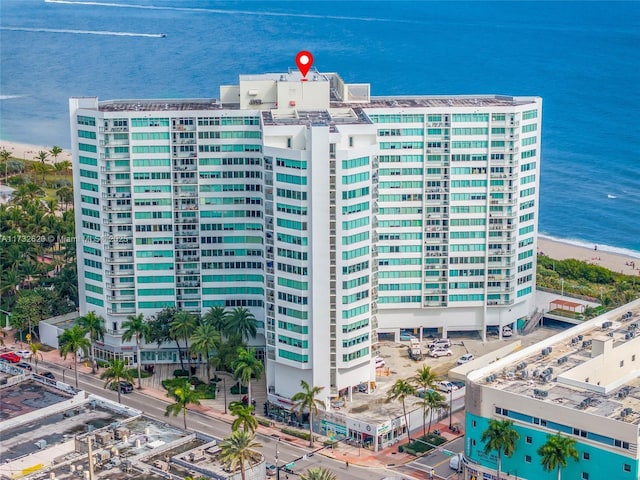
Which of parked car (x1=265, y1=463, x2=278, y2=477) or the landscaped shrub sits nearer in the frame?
parked car (x1=265, y1=463, x2=278, y2=477)

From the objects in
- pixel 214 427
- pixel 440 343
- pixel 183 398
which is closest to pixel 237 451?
pixel 183 398

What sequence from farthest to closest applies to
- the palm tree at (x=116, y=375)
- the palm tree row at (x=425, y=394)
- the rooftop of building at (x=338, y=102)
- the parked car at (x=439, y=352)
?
the parked car at (x=439, y=352)
the rooftop of building at (x=338, y=102)
the palm tree at (x=116, y=375)
the palm tree row at (x=425, y=394)

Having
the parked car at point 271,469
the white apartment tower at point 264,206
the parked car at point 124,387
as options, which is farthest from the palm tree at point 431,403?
the parked car at point 124,387

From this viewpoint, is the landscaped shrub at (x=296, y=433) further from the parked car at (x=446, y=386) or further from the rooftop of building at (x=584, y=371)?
the rooftop of building at (x=584, y=371)

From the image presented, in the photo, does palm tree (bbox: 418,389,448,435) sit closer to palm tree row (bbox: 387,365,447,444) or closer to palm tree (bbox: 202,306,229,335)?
palm tree row (bbox: 387,365,447,444)

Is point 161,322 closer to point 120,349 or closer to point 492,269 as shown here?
point 120,349

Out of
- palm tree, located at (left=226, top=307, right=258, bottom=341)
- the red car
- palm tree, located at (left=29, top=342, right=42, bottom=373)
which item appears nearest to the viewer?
palm tree, located at (left=226, top=307, right=258, bottom=341)

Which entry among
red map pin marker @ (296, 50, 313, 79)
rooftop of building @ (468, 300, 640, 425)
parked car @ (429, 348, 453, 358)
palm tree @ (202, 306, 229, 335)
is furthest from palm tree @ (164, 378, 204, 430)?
red map pin marker @ (296, 50, 313, 79)
